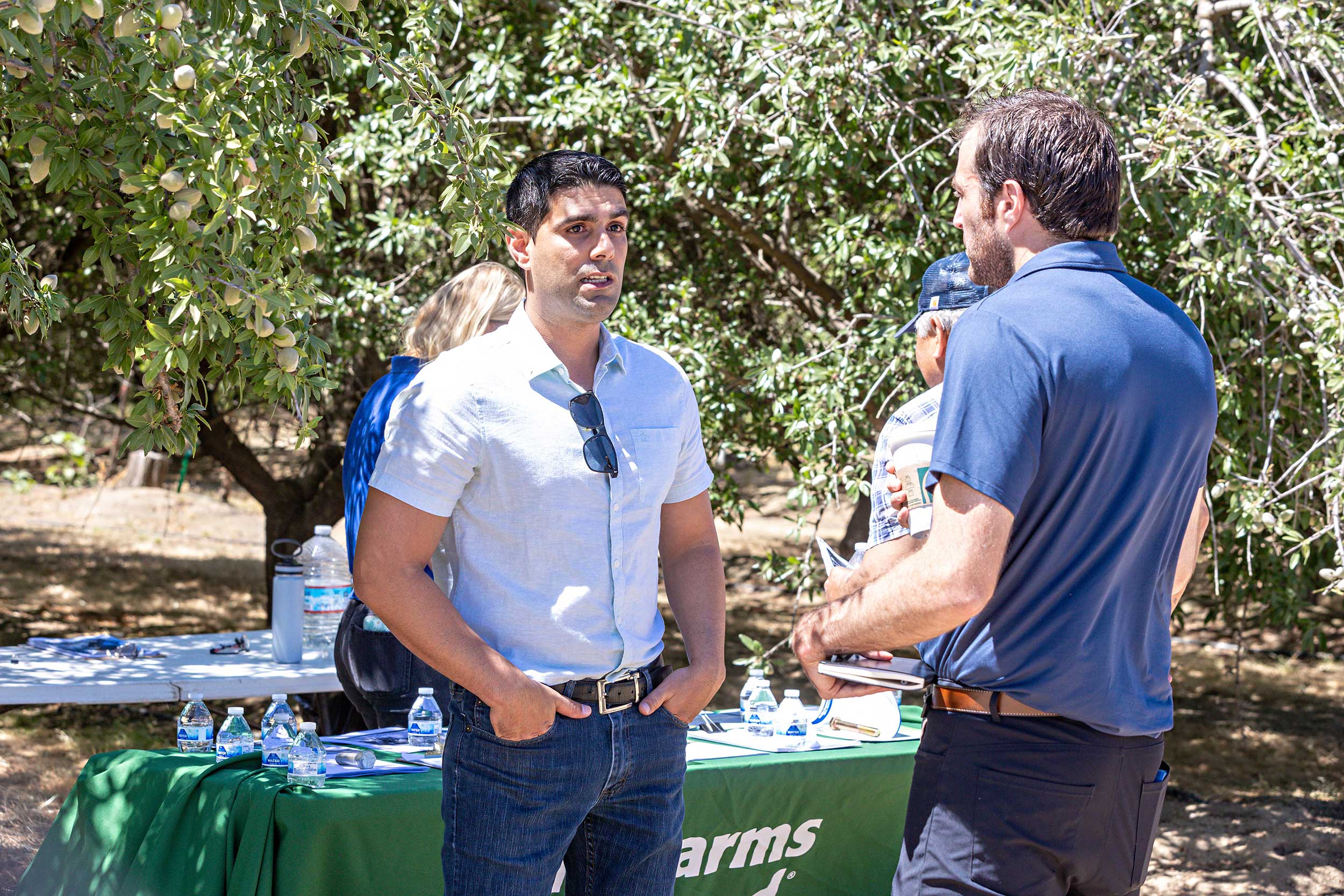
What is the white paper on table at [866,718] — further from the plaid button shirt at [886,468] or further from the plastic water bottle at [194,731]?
the plastic water bottle at [194,731]

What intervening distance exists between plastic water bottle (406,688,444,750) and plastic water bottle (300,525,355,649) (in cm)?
124

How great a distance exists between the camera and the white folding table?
166 inches

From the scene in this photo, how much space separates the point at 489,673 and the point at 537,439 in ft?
1.34

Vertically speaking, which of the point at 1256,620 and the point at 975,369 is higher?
the point at 975,369

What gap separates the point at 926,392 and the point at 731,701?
20.1ft

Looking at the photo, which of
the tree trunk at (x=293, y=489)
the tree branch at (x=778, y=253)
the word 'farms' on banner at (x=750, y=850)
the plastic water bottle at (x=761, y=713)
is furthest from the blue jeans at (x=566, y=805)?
the tree trunk at (x=293, y=489)

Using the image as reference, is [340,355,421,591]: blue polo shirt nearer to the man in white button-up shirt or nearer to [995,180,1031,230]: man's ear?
the man in white button-up shirt

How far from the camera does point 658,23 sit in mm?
5234

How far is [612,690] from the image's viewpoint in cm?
228

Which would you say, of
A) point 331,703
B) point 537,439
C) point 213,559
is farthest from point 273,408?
point 213,559

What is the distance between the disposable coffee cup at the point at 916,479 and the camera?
2.20 metres

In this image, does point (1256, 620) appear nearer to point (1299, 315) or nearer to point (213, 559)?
point (1299, 315)

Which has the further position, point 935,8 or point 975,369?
point 935,8

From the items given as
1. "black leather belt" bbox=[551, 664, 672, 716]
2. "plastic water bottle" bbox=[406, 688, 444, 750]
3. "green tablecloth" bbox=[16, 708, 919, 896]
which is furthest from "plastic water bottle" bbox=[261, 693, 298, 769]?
"black leather belt" bbox=[551, 664, 672, 716]
